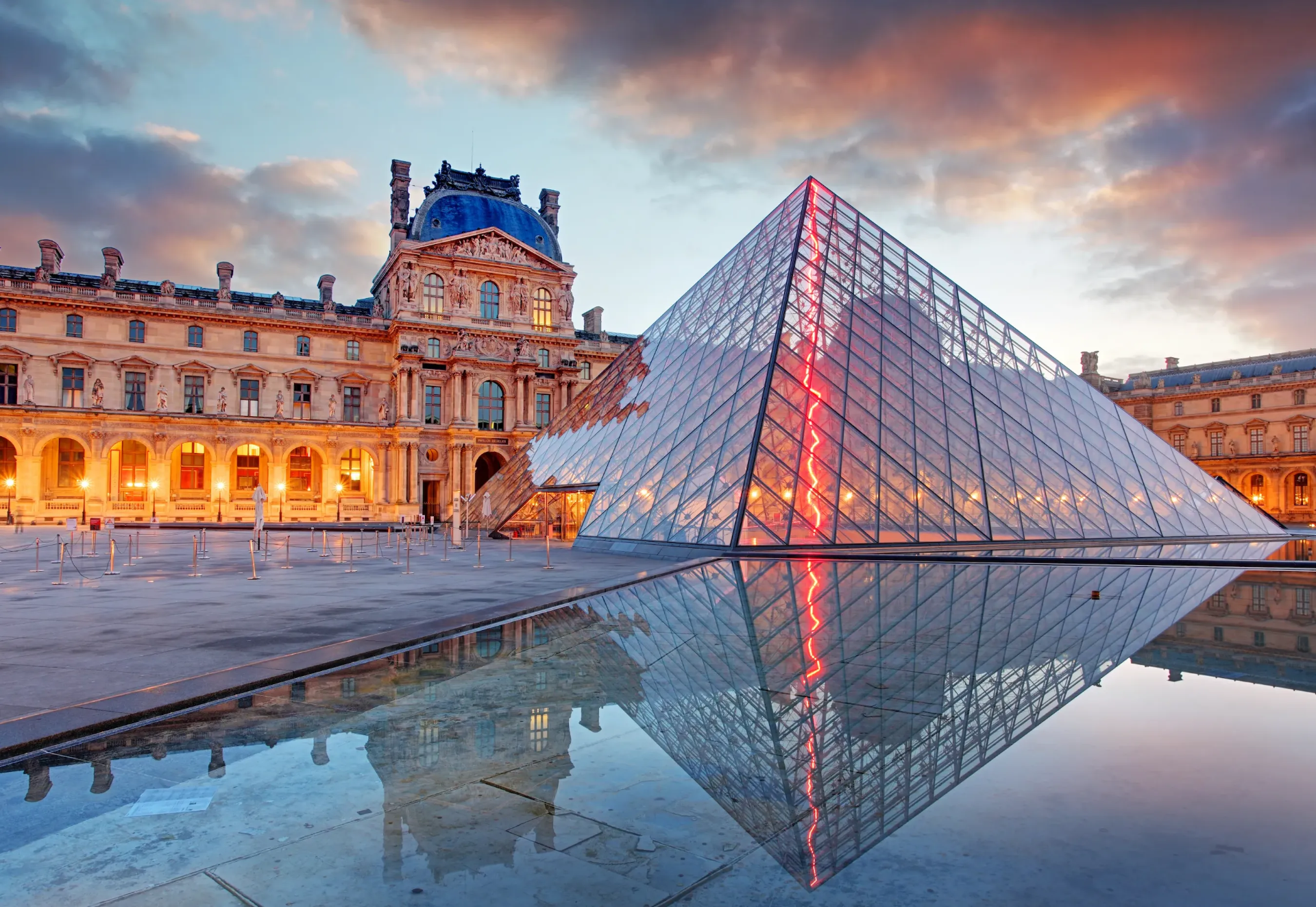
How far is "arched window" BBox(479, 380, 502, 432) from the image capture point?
5506 centimetres

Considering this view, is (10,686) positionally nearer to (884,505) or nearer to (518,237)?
(884,505)

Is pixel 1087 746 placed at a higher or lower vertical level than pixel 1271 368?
lower

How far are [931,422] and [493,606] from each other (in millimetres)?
16922

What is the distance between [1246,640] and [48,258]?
192 feet

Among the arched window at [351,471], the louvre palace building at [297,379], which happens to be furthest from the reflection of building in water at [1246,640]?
the arched window at [351,471]

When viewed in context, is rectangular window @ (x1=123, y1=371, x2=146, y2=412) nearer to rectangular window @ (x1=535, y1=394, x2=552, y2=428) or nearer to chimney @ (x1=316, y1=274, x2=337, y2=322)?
chimney @ (x1=316, y1=274, x2=337, y2=322)

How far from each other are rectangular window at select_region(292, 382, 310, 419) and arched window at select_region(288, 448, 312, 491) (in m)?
2.36

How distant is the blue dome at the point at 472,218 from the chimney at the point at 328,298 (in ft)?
20.7

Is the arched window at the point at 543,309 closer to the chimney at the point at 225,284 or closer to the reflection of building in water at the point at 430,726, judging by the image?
the chimney at the point at 225,284

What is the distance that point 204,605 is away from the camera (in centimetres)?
1170

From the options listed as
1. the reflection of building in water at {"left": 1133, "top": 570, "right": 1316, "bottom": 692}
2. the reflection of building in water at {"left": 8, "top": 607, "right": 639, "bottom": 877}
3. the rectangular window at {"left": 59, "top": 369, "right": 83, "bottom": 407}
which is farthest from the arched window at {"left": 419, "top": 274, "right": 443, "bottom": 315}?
the reflection of building in water at {"left": 8, "top": 607, "right": 639, "bottom": 877}

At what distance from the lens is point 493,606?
11102 millimetres

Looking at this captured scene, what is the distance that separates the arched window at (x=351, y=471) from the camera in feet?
176

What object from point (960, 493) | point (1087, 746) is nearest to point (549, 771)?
point (1087, 746)
